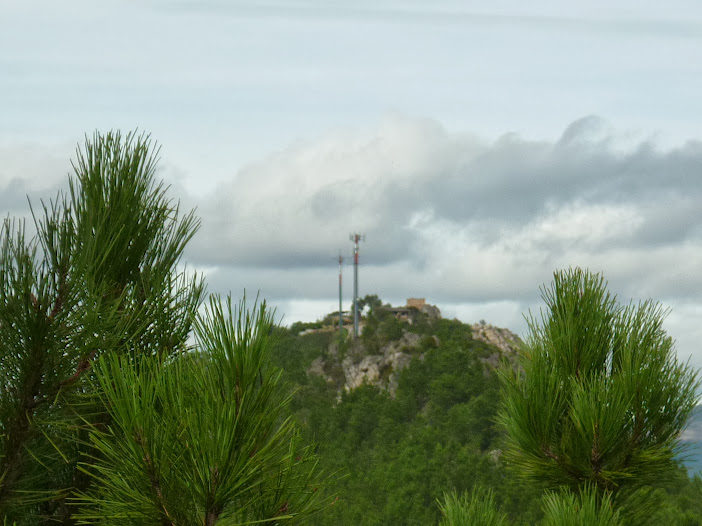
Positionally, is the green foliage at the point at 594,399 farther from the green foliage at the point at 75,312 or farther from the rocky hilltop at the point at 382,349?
the rocky hilltop at the point at 382,349

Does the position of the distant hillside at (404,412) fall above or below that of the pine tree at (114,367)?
below

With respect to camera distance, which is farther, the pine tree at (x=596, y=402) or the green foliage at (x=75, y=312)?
the pine tree at (x=596, y=402)

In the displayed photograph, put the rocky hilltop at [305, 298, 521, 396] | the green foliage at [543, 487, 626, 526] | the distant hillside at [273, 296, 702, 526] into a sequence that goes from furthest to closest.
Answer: the rocky hilltop at [305, 298, 521, 396] < the distant hillside at [273, 296, 702, 526] < the green foliage at [543, 487, 626, 526]

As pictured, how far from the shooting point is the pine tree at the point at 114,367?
289 cm

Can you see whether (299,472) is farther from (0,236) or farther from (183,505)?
(0,236)

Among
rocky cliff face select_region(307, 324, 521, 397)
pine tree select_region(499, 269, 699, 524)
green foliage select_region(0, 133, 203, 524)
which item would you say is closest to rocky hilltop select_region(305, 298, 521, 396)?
rocky cliff face select_region(307, 324, 521, 397)

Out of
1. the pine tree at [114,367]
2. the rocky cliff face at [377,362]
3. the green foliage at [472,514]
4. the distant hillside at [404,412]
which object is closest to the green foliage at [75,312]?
the pine tree at [114,367]

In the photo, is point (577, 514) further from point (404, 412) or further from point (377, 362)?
point (377, 362)

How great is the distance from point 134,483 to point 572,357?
373 centimetres

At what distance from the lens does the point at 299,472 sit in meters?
3.30

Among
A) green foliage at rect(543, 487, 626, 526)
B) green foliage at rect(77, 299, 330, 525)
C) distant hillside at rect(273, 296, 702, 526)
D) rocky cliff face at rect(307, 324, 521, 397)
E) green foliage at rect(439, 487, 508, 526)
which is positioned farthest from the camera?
rocky cliff face at rect(307, 324, 521, 397)

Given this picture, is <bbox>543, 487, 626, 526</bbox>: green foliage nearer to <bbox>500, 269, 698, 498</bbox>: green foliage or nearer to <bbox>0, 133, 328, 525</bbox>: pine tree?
<bbox>500, 269, 698, 498</bbox>: green foliage

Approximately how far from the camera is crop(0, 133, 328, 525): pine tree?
2893 millimetres

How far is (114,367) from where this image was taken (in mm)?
2896
